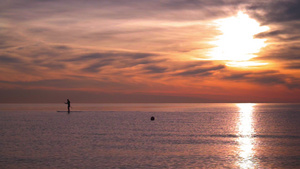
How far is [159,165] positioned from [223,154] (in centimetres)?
1000

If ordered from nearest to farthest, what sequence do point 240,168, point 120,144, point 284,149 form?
point 240,168, point 284,149, point 120,144

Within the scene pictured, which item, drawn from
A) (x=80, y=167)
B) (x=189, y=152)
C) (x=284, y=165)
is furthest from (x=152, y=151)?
(x=284, y=165)

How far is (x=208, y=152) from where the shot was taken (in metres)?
39.1

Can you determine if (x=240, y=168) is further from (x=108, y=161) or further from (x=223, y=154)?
(x=108, y=161)

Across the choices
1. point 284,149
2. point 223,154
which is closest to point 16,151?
point 223,154

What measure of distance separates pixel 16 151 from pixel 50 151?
157 inches

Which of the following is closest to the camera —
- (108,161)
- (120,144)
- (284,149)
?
(108,161)

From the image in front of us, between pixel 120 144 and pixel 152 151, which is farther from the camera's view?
pixel 120 144

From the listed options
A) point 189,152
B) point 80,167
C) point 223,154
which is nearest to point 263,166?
point 223,154

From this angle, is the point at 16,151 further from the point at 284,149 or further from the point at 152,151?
the point at 284,149

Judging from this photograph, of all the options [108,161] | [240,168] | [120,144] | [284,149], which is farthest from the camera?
[120,144]

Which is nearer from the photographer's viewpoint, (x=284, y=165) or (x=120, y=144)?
(x=284, y=165)

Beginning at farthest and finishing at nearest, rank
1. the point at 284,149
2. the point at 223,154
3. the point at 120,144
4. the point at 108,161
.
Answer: the point at 120,144 → the point at 284,149 → the point at 223,154 → the point at 108,161

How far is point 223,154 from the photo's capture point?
38062 mm
